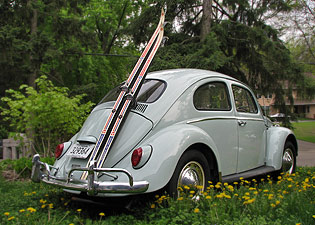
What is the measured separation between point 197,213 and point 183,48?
997 cm

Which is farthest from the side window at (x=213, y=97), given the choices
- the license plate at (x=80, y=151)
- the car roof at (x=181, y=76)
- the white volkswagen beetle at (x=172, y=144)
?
the license plate at (x=80, y=151)

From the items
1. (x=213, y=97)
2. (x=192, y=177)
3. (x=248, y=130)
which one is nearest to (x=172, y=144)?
(x=192, y=177)

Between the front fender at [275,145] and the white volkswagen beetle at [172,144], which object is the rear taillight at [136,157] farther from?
the front fender at [275,145]

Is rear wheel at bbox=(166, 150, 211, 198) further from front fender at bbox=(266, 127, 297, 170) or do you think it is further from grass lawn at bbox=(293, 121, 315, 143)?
grass lawn at bbox=(293, 121, 315, 143)

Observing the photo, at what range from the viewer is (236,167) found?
489 cm

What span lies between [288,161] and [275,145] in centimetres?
65

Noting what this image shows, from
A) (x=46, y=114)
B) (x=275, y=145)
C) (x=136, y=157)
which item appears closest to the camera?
(x=136, y=157)

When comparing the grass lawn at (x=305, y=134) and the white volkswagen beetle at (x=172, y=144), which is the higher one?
the white volkswagen beetle at (x=172, y=144)

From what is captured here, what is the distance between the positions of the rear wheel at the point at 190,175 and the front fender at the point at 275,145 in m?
1.88

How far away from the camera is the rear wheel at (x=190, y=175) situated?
374cm

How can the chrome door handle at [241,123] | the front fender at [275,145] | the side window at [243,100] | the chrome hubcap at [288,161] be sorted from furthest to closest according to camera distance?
the chrome hubcap at [288,161] < the front fender at [275,145] < the side window at [243,100] < the chrome door handle at [241,123]

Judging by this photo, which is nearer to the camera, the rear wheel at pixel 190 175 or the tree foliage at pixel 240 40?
the rear wheel at pixel 190 175

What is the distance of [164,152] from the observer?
11.9 feet

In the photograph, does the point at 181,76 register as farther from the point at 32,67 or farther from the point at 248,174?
the point at 32,67
